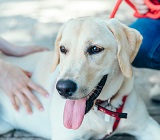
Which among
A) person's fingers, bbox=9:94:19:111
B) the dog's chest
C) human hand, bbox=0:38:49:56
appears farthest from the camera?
human hand, bbox=0:38:49:56

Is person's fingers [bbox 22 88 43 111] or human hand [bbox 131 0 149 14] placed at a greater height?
human hand [bbox 131 0 149 14]

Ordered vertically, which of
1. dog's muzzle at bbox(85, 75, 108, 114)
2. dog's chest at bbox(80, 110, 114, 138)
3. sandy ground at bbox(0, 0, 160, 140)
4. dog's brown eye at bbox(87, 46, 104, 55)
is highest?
dog's brown eye at bbox(87, 46, 104, 55)

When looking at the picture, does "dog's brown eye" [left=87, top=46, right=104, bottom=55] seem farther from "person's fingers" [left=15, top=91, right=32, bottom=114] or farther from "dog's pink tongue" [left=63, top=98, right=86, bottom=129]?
Result: "person's fingers" [left=15, top=91, right=32, bottom=114]

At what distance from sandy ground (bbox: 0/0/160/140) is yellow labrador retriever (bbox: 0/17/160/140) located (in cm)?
105

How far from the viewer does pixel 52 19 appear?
5.95m

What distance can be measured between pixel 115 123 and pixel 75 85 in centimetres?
61

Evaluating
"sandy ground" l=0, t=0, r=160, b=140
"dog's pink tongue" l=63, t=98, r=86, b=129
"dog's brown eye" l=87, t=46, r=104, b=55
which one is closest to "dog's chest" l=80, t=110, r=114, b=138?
"dog's pink tongue" l=63, t=98, r=86, b=129

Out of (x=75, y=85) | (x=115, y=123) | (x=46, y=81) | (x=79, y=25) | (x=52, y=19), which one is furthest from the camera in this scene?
(x=52, y=19)

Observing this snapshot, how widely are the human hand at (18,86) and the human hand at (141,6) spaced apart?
0.95m

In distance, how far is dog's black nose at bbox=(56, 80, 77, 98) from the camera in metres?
2.50

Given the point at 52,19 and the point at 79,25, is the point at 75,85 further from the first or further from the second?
the point at 52,19

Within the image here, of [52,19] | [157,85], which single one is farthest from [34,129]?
[52,19]

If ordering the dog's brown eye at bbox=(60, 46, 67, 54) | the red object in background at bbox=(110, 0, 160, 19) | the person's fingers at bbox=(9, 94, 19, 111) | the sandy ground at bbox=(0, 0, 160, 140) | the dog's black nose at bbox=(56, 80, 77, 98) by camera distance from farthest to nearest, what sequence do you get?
the sandy ground at bbox=(0, 0, 160, 140) < the person's fingers at bbox=(9, 94, 19, 111) < the red object in background at bbox=(110, 0, 160, 19) < the dog's brown eye at bbox=(60, 46, 67, 54) < the dog's black nose at bbox=(56, 80, 77, 98)

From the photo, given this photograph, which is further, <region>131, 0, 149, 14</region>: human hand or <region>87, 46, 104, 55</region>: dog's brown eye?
<region>131, 0, 149, 14</region>: human hand
